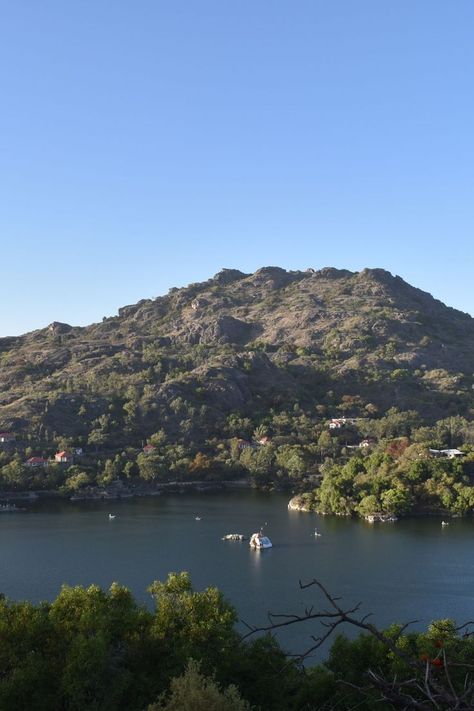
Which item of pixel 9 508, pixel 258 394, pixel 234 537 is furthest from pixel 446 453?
pixel 9 508

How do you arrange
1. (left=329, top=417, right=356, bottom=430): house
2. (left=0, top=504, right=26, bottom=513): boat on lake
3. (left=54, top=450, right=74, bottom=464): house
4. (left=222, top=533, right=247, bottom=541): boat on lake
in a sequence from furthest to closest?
1. (left=329, top=417, right=356, bottom=430): house
2. (left=54, top=450, right=74, bottom=464): house
3. (left=0, top=504, right=26, bottom=513): boat on lake
4. (left=222, top=533, right=247, bottom=541): boat on lake

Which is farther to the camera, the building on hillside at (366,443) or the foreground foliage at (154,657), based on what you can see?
the building on hillside at (366,443)

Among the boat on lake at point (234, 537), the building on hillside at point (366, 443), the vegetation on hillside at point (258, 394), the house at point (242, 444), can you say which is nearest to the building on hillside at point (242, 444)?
the house at point (242, 444)

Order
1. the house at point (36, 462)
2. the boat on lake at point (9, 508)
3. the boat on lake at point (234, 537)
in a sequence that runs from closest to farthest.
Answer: the boat on lake at point (234, 537) < the boat on lake at point (9, 508) < the house at point (36, 462)

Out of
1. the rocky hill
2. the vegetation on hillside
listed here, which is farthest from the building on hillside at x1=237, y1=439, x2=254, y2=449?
the rocky hill

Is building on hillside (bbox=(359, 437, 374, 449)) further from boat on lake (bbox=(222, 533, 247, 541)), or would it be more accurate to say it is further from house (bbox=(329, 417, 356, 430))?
boat on lake (bbox=(222, 533, 247, 541))

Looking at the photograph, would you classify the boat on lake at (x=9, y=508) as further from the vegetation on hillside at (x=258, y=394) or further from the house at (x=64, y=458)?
the house at (x=64, y=458)

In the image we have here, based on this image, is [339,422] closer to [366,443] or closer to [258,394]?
[366,443]
